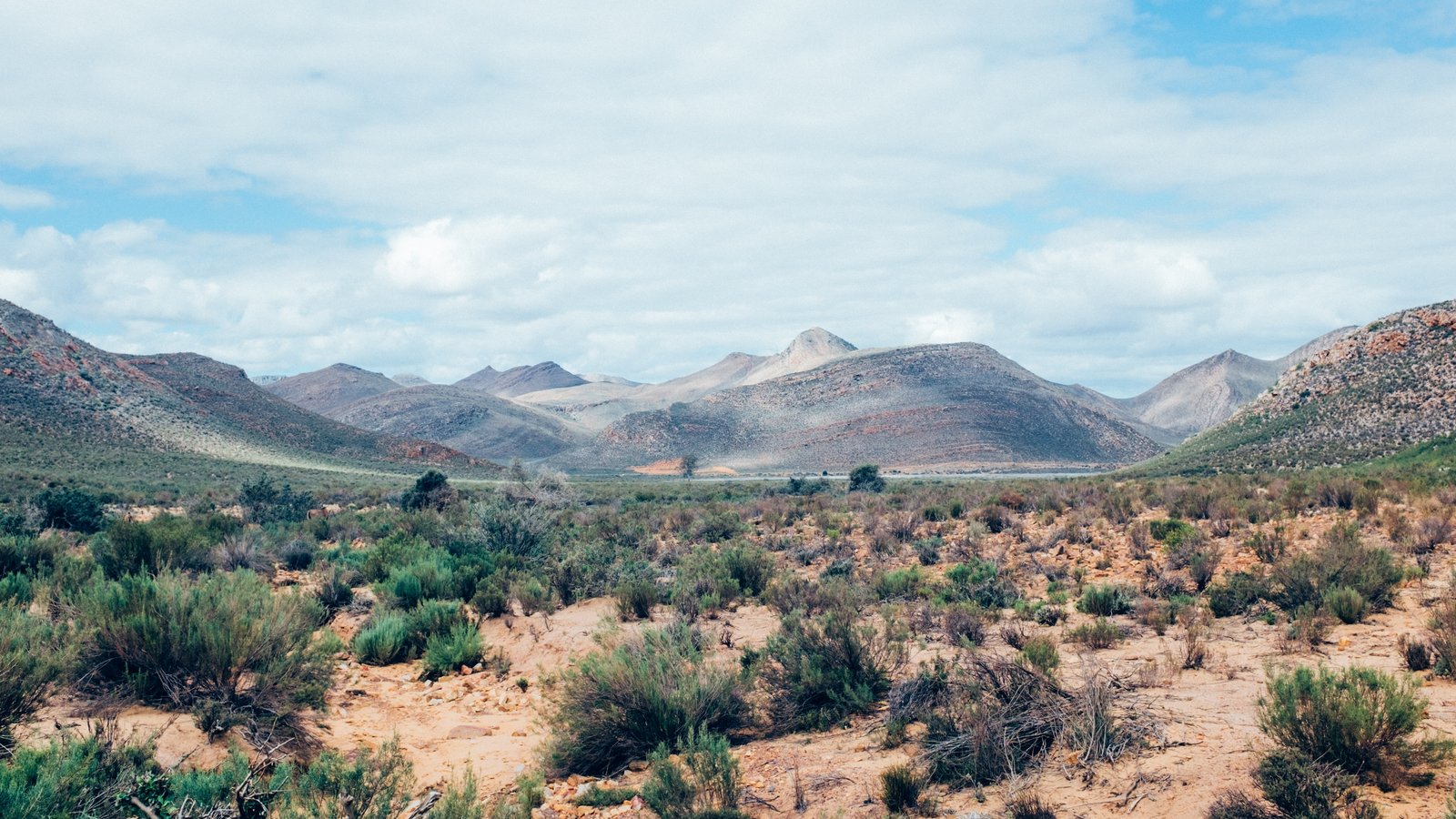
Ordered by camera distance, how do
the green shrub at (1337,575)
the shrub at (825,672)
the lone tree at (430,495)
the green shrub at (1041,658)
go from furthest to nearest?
the lone tree at (430,495) → the green shrub at (1337,575) → the shrub at (825,672) → the green shrub at (1041,658)

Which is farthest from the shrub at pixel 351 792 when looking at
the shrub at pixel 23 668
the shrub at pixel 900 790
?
the shrub at pixel 900 790

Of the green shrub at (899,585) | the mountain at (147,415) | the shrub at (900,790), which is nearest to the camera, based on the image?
the shrub at (900,790)

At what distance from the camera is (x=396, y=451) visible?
8819cm

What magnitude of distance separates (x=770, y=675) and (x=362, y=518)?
1926 cm

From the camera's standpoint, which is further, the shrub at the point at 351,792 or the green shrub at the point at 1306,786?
the shrub at the point at 351,792

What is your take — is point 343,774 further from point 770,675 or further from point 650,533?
point 650,533

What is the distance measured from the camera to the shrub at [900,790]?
19.2 feet

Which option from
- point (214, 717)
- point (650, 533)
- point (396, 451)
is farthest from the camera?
point (396, 451)

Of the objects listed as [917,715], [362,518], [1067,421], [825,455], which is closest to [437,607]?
[917,715]

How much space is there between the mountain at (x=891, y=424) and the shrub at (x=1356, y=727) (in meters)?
89.0

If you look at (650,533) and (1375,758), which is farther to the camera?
(650,533)

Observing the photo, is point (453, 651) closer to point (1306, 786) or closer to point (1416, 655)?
point (1306, 786)

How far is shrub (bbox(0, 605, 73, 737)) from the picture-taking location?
20.2ft

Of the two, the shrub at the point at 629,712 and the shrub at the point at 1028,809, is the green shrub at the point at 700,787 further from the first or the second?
the shrub at the point at 1028,809
